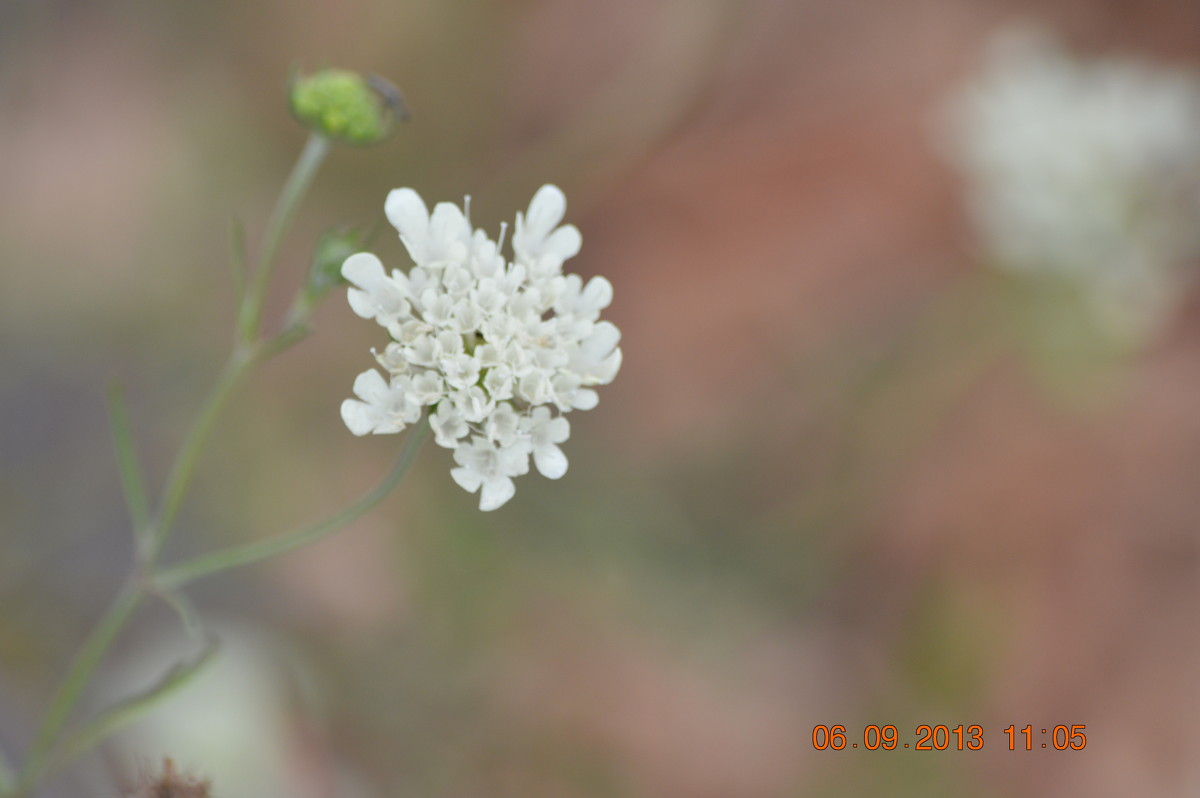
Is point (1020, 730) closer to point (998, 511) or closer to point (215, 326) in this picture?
point (998, 511)

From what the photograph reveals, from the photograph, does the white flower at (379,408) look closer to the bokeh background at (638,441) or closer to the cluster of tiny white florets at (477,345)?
the cluster of tiny white florets at (477,345)

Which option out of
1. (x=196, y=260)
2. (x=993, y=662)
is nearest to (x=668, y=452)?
(x=993, y=662)

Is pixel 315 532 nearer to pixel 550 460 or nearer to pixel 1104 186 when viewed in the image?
pixel 550 460
